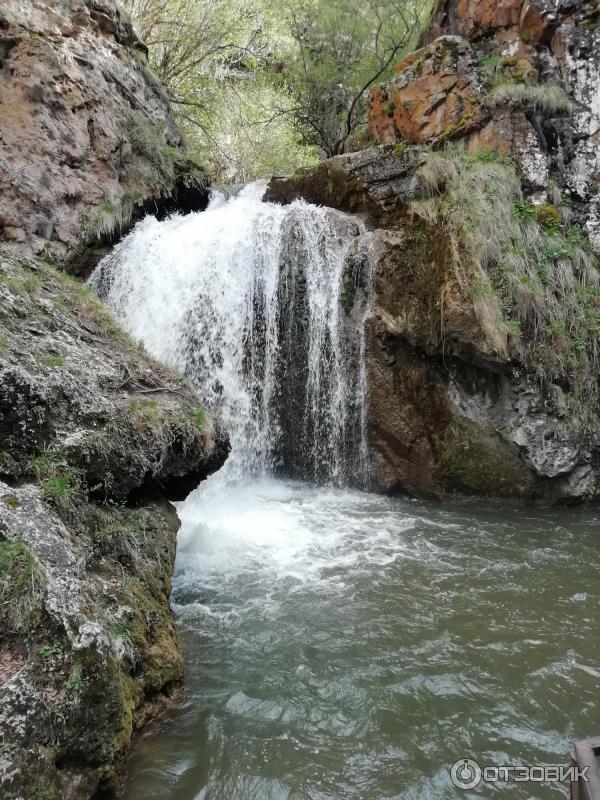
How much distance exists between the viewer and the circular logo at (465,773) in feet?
9.03

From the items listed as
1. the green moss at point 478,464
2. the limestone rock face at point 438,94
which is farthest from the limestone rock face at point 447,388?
the limestone rock face at point 438,94

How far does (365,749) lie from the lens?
294 centimetres

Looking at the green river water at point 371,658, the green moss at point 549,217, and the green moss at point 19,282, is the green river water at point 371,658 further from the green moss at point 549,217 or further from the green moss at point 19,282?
the green moss at point 549,217

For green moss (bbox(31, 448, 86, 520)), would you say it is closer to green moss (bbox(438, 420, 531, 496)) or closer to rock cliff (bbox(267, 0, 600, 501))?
rock cliff (bbox(267, 0, 600, 501))

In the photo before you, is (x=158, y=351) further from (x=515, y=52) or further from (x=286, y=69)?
(x=286, y=69)

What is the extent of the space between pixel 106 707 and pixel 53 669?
333 millimetres

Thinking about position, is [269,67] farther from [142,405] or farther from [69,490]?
[69,490]

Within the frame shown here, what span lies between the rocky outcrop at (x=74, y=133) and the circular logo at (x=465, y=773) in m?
7.58

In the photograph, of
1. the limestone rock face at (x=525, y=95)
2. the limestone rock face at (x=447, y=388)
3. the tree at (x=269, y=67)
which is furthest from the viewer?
the tree at (x=269, y=67)

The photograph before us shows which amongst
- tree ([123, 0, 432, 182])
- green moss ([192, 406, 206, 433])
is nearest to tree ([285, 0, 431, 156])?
tree ([123, 0, 432, 182])

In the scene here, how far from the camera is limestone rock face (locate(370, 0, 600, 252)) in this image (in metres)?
7.99

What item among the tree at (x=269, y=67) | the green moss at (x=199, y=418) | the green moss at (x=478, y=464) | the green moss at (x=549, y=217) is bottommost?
the green moss at (x=478, y=464)

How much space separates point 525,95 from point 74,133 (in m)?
6.87

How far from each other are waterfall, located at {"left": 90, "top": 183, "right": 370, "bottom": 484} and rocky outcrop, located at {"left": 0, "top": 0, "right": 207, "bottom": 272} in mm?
834
